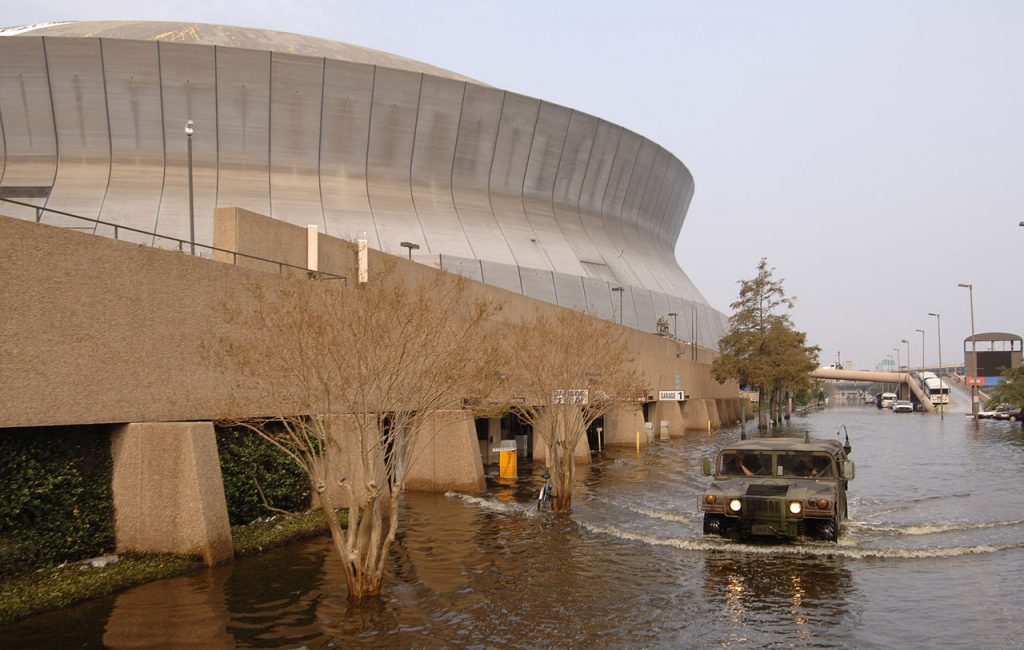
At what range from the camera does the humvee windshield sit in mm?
14969

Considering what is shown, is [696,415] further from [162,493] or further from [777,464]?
[162,493]

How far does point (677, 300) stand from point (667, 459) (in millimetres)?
41967

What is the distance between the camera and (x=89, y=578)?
12.1 metres

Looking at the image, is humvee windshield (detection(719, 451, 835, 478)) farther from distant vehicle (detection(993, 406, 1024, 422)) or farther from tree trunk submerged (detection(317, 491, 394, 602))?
distant vehicle (detection(993, 406, 1024, 422))

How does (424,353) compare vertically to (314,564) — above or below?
above

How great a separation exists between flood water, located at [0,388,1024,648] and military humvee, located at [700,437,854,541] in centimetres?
52

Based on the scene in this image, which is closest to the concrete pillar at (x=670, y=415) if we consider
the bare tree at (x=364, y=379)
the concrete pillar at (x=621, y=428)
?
the concrete pillar at (x=621, y=428)

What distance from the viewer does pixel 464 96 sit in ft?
193

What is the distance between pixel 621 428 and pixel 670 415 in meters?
10.6

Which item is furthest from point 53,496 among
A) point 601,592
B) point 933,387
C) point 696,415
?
point 933,387

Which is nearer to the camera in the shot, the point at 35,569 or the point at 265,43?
the point at 35,569

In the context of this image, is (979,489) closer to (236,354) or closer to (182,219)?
(236,354)

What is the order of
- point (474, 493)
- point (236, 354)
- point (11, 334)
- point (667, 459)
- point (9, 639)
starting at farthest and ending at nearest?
point (667, 459) < point (474, 493) < point (236, 354) < point (11, 334) < point (9, 639)

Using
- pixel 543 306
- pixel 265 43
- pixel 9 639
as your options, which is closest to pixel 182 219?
pixel 265 43
